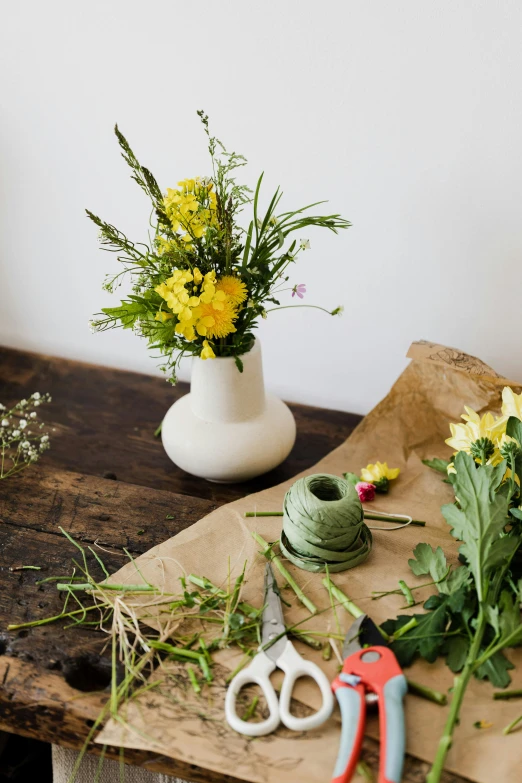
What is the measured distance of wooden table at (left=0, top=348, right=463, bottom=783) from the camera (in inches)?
26.4

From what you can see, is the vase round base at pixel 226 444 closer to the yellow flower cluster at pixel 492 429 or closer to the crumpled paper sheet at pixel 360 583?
the crumpled paper sheet at pixel 360 583

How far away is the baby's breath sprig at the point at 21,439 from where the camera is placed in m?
1.00

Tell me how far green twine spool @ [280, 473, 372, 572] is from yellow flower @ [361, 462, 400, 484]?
0.50ft

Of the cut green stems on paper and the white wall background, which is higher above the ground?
the white wall background

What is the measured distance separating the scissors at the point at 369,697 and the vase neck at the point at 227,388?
0.36m

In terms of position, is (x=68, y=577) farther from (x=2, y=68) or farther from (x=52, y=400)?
(x=2, y=68)

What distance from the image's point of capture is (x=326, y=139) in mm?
1067

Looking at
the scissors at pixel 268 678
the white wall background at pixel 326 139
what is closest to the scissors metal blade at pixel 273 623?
the scissors at pixel 268 678

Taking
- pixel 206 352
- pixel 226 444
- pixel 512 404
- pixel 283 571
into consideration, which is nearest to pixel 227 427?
pixel 226 444

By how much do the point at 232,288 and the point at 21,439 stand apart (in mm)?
408

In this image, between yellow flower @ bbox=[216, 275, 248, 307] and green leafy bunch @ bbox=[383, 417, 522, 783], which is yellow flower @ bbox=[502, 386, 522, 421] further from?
yellow flower @ bbox=[216, 275, 248, 307]

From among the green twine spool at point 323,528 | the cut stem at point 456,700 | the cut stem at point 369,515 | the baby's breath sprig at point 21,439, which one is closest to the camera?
the cut stem at point 456,700

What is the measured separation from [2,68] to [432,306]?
77 centimetres

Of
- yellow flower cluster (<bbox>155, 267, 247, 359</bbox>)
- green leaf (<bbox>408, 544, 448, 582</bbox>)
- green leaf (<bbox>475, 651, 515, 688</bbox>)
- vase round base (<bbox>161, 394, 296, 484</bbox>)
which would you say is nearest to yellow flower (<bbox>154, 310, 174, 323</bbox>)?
yellow flower cluster (<bbox>155, 267, 247, 359</bbox>)
